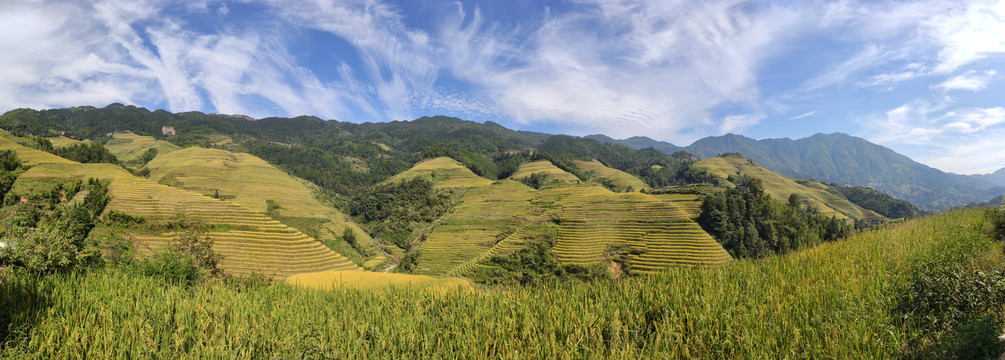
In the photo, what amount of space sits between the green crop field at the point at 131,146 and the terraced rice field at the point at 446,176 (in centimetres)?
10992

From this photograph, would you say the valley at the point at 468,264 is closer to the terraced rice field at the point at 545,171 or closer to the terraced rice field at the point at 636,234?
the terraced rice field at the point at 636,234

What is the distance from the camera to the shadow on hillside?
359 cm

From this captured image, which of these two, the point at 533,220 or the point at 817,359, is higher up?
the point at 817,359

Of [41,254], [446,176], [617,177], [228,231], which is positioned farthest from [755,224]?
[446,176]

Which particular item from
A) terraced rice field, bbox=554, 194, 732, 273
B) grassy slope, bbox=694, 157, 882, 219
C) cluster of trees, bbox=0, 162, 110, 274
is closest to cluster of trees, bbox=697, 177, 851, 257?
terraced rice field, bbox=554, 194, 732, 273

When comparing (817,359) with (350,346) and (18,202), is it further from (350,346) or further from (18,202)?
(18,202)

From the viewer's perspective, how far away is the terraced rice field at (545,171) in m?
148

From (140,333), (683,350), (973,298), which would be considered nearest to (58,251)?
(140,333)

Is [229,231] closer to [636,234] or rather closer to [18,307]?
[18,307]

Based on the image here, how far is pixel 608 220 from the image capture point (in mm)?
68750

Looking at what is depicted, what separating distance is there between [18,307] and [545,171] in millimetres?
159850

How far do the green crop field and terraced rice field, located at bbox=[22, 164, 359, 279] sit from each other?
120 metres

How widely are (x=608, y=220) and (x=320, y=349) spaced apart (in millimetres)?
70166

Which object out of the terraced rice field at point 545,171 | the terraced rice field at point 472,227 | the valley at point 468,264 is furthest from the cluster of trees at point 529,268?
the terraced rice field at point 545,171
